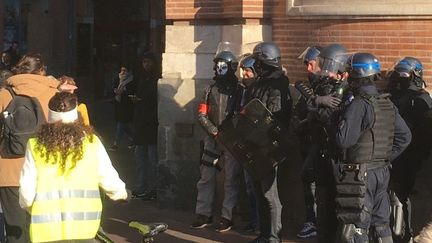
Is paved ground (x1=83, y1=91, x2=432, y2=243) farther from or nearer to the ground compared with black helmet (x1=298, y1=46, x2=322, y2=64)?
nearer to the ground

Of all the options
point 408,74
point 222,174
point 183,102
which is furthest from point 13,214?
point 408,74

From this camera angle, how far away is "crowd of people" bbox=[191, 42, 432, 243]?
6.76 m

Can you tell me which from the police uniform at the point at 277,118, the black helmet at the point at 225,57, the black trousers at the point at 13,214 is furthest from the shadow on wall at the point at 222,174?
the black trousers at the point at 13,214

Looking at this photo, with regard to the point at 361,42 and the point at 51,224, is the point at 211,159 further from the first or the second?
the point at 51,224

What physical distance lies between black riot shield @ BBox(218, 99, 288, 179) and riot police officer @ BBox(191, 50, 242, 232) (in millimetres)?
742

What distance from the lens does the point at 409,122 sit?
8148 millimetres

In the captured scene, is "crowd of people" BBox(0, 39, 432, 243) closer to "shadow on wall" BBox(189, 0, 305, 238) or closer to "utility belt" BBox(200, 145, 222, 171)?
"utility belt" BBox(200, 145, 222, 171)

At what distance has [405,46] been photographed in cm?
881

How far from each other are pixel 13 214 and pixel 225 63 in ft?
9.79

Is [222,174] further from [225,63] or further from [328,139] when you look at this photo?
[328,139]

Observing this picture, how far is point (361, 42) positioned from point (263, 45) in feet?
3.68

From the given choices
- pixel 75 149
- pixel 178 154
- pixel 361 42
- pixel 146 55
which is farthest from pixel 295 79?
pixel 75 149

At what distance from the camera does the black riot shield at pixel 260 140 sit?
27.3 feet

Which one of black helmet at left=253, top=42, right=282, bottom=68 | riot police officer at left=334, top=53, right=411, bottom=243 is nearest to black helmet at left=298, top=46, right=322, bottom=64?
black helmet at left=253, top=42, right=282, bottom=68
